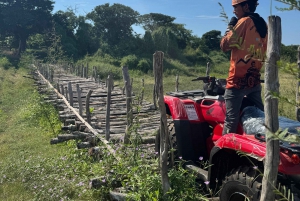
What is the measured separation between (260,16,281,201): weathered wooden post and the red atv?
5.3 inches

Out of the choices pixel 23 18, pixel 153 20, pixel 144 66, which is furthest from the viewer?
pixel 153 20

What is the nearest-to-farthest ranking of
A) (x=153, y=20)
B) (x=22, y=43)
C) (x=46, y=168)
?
(x=46, y=168)
(x=22, y=43)
(x=153, y=20)

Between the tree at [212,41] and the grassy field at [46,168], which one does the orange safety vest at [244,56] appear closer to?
the grassy field at [46,168]

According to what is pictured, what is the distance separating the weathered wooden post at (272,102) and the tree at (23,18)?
127ft

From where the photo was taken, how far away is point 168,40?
3422 cm

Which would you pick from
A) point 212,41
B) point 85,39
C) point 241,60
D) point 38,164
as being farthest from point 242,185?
point 212,41

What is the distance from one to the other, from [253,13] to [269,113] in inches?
58.8

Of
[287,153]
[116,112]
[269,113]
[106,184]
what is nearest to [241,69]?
[287,153]

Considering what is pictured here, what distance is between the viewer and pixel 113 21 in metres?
38.5

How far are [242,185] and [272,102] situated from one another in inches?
38.6

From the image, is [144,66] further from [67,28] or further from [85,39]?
[67,28]

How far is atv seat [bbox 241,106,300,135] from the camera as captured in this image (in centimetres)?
287

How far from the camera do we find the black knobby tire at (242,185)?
2627 millimetres

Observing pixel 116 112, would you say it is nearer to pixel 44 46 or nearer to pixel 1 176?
pixel 1 176
